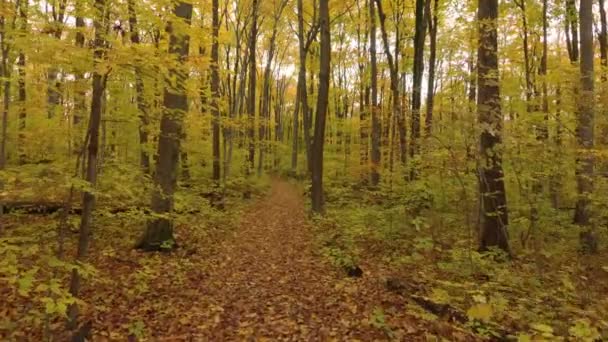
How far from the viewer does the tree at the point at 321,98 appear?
36.7 ft

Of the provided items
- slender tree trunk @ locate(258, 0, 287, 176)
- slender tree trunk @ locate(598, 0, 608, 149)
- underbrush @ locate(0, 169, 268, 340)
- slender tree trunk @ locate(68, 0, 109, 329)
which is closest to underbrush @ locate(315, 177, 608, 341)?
slender tree trunk @ locate(598, 0, 608, 149)

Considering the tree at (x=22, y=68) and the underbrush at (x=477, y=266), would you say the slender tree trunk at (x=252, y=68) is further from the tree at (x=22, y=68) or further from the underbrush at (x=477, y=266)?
the tree at (x=22, y=68)

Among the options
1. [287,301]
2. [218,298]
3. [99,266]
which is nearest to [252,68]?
[99,266]

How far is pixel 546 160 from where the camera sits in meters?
5.70

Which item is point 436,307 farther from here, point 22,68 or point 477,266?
point 22,68

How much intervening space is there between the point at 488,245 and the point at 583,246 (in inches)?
95.4

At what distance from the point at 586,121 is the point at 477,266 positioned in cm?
407

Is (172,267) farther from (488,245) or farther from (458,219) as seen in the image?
(458,219)

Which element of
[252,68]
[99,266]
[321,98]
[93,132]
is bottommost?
[99,266]

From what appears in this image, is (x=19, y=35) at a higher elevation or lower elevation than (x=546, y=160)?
higher

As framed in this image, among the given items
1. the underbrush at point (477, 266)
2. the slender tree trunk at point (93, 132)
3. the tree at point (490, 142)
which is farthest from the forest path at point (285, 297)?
the tree at point (490, 142)

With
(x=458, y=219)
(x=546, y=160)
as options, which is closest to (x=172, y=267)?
(x=546, y=160)

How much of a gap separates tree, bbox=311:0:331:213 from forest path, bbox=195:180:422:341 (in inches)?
118

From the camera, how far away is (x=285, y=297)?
5.48 metres
